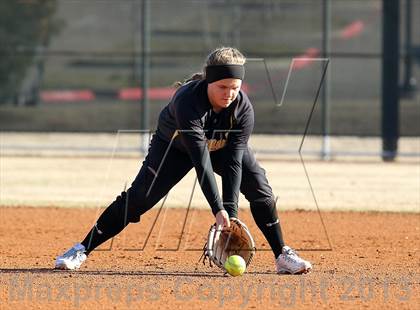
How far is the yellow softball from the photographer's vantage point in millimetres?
7566

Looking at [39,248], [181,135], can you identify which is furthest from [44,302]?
[39,248]

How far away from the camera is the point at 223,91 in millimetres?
7180

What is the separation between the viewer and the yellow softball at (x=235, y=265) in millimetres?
7566

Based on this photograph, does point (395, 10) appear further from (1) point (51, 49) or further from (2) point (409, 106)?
(1) point (51, 49)

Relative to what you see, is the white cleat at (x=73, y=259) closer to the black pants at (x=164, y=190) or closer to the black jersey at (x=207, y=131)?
the black pants at (x=164, y=190)

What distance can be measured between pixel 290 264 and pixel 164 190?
1091 mm

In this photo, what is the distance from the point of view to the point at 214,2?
2036 centimetres

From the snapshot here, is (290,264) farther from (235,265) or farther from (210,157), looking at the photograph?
(210,157)

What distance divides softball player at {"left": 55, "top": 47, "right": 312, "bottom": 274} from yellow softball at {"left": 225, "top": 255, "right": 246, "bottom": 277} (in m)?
0.36

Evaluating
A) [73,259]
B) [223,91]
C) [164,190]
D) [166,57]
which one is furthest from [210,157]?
[166,57]

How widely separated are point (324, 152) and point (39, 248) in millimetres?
9218

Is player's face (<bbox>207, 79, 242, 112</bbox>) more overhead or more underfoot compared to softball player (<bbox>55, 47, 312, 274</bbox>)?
more overhead

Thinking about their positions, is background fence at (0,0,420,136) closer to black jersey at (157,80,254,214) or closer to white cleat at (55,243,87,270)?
white cleat at (55,243,87,270)

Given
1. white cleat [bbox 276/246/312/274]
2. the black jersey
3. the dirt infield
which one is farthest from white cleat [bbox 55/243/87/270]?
white cleat [bbox 276/246/312/274]
